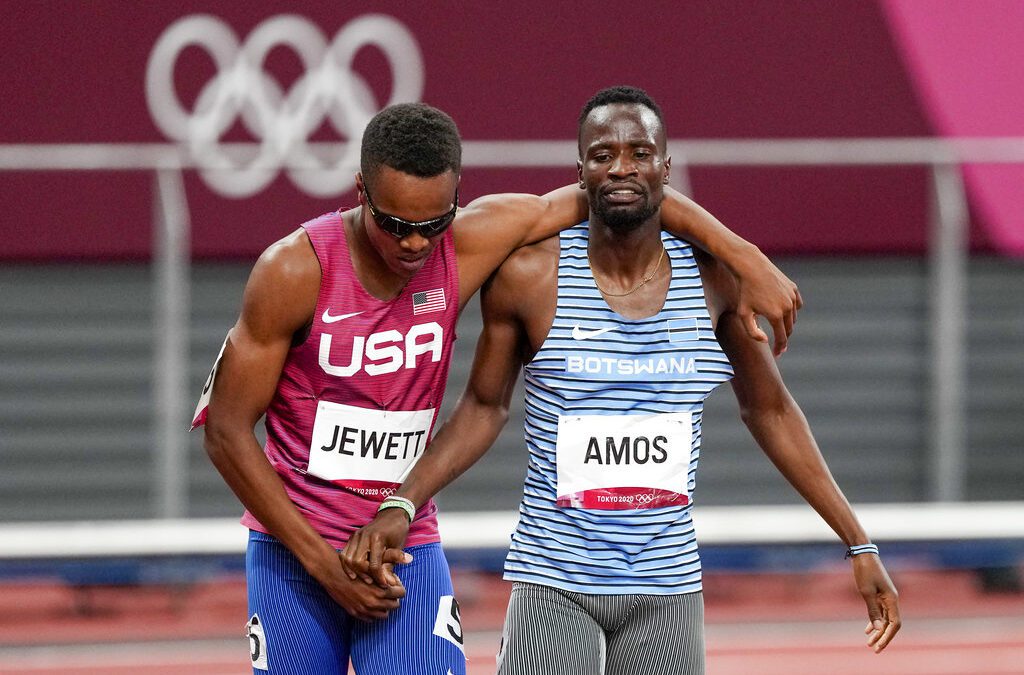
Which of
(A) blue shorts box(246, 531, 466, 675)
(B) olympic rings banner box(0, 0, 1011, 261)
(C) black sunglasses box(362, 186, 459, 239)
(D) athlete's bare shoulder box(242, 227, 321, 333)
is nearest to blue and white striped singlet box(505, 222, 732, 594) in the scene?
(A) blue shorts box(246, 531, 466, 675)

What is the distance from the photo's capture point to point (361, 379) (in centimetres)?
354

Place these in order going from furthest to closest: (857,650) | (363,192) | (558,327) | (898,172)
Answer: (898,172), (857,650), (558,327), (363,192)

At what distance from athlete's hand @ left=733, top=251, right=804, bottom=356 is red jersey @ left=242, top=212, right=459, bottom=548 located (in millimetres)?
720

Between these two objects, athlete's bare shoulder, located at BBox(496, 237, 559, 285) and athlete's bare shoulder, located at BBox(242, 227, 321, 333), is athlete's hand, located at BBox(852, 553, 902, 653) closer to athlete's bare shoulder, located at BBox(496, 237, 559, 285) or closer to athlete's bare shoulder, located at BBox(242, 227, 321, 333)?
athlete's bare shoulder, located at BBox(496, 237, 559, 285)

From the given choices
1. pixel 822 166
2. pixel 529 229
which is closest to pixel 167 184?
pixel 822 166

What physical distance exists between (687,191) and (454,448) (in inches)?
223

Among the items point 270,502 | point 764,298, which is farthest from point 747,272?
Answer: point 270,502

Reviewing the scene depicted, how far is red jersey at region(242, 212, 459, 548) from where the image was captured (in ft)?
11.5

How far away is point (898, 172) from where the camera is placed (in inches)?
366

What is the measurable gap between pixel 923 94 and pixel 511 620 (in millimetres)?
6846

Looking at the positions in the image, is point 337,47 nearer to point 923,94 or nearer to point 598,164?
point 923,94

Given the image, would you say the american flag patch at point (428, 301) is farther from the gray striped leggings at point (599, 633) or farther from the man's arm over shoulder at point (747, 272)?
the gray striped leggings at point (599, 633)

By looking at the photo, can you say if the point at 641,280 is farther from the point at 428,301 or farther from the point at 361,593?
the point at 361,593

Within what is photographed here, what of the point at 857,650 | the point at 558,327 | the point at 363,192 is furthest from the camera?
the point at 857,650
